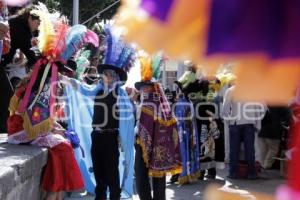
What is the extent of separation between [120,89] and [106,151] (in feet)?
2.10

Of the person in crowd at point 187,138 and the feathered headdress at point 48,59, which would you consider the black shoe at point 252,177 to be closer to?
the person in crowd at point 187,138

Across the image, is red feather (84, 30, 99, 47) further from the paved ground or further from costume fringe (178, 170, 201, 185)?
costume fringe (178, 170, 201, 185)

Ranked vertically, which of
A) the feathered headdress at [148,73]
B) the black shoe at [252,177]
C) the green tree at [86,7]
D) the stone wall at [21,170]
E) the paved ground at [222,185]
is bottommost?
the paved ground at [222,185]

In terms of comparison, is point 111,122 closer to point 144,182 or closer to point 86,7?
point 144,182

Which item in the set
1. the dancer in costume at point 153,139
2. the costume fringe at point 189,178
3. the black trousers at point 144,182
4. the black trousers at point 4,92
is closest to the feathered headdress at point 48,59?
the black trousers at point 4,92

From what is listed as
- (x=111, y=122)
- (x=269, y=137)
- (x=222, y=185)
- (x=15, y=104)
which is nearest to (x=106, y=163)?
(x=111, y=122)

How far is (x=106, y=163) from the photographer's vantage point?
5520 millimetres

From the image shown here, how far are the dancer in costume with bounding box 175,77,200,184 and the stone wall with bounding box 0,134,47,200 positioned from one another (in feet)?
11.7

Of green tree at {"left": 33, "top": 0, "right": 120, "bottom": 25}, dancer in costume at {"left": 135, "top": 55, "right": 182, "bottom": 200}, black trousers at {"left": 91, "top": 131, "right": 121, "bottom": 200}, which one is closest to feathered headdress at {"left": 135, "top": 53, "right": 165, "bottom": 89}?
dancer in costume at {"left": 135, "top": 55, "right": 182, "bottom": 200}

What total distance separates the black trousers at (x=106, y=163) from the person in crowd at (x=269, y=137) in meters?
3.83

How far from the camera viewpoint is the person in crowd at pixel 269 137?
885cm

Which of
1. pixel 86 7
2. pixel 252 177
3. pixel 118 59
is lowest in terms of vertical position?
pixel 252 177

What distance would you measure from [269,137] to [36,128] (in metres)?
5.51

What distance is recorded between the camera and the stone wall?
10.8 ft
